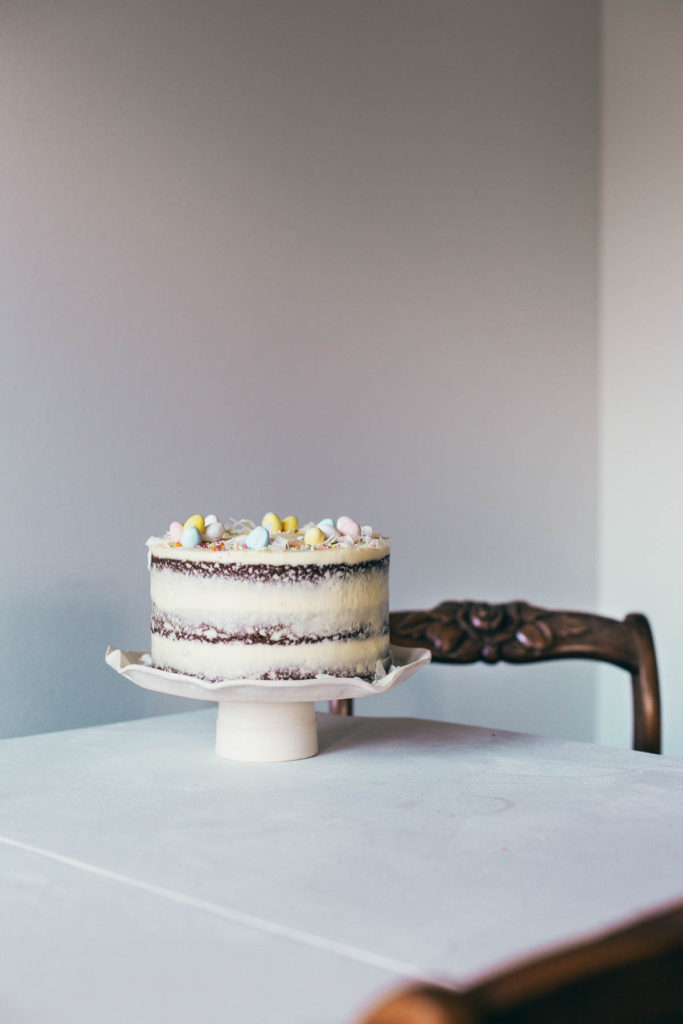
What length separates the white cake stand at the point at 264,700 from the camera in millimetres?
1000

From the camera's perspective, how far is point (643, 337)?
236 centimetres

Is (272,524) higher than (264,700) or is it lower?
higher

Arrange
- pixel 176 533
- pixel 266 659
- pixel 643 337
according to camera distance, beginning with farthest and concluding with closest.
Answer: pixel 643 337, pixel 176 533, pixel 266 659

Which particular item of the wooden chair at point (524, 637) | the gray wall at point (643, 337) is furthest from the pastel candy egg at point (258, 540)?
the gray wall at point (643, 337)

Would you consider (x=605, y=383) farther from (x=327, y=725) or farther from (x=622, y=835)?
(x=622, y=835)

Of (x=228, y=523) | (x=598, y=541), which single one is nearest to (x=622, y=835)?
(x=228, y=523)

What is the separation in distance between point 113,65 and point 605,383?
136cm

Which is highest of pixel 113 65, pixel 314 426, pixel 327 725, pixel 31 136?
pixel 113 65

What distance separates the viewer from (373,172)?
190 cm

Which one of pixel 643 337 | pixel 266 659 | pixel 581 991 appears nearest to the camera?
pixel 581 991

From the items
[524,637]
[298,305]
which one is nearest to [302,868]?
[524,637]

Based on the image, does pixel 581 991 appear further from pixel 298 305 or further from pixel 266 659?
pixel 298 305

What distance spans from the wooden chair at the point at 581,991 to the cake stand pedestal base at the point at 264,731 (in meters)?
0.78

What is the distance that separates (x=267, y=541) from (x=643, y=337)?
158 centimetres
